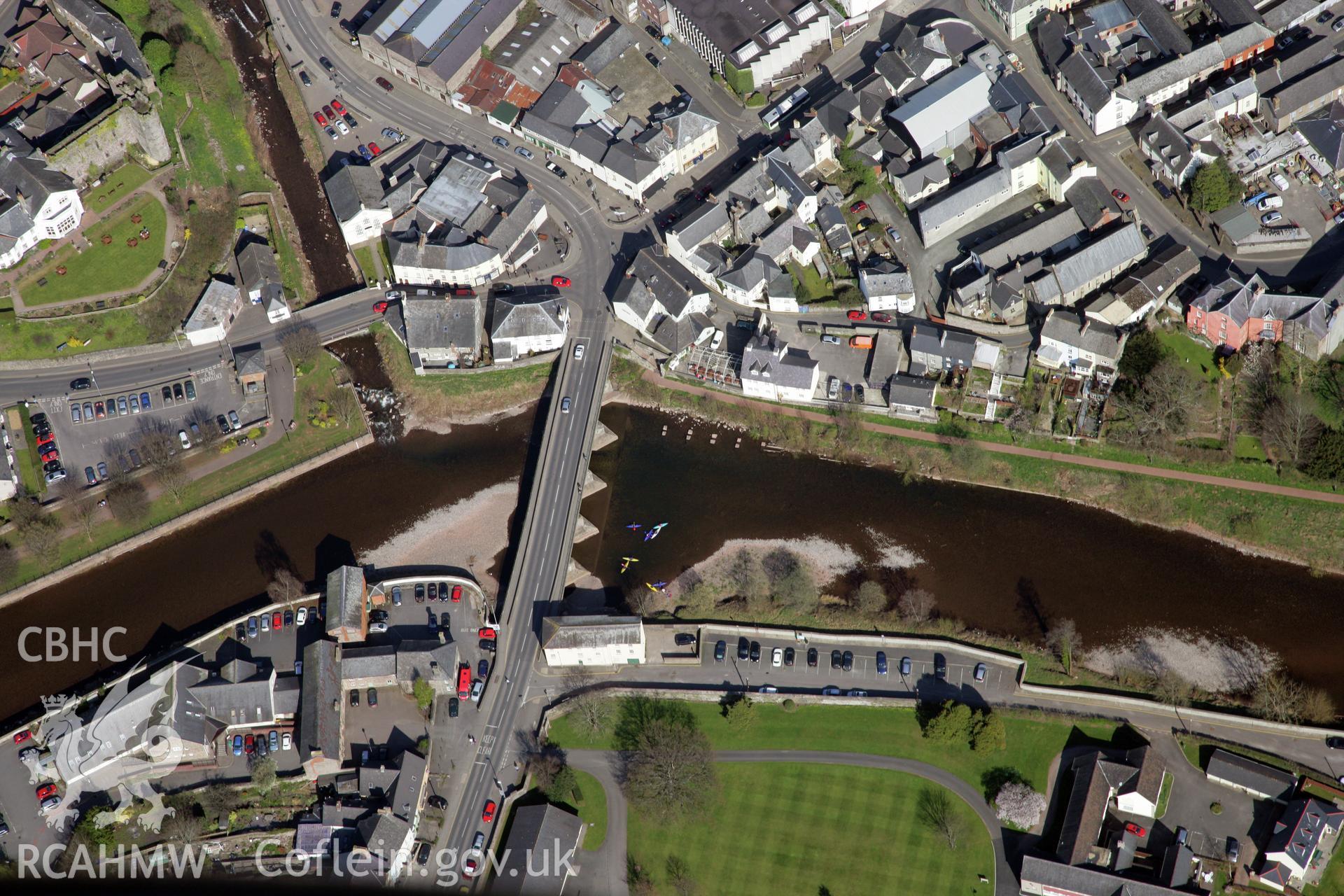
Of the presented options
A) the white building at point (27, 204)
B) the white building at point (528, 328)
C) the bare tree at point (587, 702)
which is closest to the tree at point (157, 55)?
the white building at point (27, 204)

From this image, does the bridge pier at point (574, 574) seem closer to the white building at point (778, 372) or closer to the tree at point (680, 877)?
the white building at point (778, 372)

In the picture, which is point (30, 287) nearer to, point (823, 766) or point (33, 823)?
point (33, 823)

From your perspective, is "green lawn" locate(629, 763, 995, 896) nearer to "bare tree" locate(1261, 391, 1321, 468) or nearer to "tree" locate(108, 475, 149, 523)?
"bare tree" locate(1261, 391, 1321, 468)

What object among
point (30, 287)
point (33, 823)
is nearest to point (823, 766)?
point (33, 823)

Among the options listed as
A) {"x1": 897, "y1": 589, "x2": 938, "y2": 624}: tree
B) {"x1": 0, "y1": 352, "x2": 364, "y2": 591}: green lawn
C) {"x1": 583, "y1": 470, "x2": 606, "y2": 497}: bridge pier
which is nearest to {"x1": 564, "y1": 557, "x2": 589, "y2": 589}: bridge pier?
{"x1": 583, "y1": 470, "x2": 606, "y2": 497}: bridge pier

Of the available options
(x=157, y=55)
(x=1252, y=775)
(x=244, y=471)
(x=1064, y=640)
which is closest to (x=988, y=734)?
(x=1064, y=640)

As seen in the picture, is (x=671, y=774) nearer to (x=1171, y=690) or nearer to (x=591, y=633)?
(x=591, y=633)
